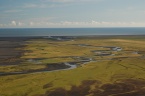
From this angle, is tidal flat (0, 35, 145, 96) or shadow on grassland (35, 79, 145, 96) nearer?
shadow on grassland (35, 79, 145, 96)

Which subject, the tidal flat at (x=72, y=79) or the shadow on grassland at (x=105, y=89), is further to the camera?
the tidal flat at (x=72, y=79)

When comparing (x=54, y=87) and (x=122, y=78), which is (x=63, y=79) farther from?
(x=122, y=78)

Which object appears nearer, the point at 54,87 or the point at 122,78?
the point at 54,87

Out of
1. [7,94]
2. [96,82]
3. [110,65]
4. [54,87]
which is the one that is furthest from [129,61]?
[7,94]

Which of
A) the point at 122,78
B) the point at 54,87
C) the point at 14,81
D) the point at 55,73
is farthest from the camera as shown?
the point at 55,73

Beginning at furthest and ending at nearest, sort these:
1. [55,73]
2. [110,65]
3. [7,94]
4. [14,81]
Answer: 1. [110,65]
2. [55,73]
3. [14,81]
4. [7,94]

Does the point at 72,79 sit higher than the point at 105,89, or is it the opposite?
the point at 72,79

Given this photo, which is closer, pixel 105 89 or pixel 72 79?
pixel 105 89
